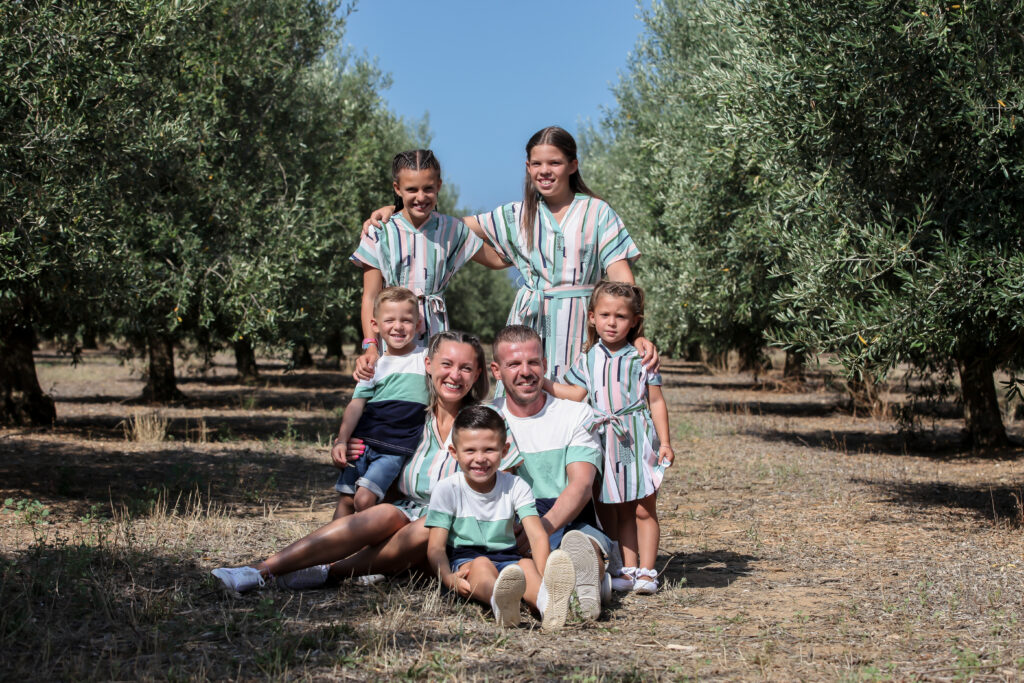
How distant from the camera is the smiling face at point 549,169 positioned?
18.9ft

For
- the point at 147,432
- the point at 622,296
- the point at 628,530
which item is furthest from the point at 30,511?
the point at 147,432

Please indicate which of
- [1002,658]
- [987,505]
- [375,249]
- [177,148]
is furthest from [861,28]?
[177,148]

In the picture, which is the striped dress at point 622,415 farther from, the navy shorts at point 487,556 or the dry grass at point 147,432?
the dry grass at point 147,432

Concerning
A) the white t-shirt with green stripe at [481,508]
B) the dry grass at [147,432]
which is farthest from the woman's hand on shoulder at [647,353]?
the dry grass at [147,432]

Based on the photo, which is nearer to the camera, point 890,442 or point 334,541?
point 334,541

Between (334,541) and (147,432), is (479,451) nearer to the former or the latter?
(334,541)

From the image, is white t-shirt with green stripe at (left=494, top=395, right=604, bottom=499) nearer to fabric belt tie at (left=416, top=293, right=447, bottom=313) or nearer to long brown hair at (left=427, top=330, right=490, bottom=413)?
long brown hair at (left=427, top=330, right=490, bottom=413)

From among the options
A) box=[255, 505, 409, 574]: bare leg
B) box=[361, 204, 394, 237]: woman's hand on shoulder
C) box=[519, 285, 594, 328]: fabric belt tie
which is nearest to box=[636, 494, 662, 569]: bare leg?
box=[519, 285, 594, 328]: fabric belt tie

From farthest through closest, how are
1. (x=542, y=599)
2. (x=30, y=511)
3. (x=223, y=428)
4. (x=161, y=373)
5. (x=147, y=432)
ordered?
(x=161, y=373), (x=223, y=428), (x=147, y=432), (x=30, y=511), (x=542, y=599)

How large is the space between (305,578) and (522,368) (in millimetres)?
1606

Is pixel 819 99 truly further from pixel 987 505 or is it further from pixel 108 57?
pixel 108 57

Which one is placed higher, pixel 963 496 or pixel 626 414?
pixel 626 414

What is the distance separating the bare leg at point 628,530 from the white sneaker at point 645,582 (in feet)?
0.42

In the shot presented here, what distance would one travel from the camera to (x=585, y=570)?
5.02m
